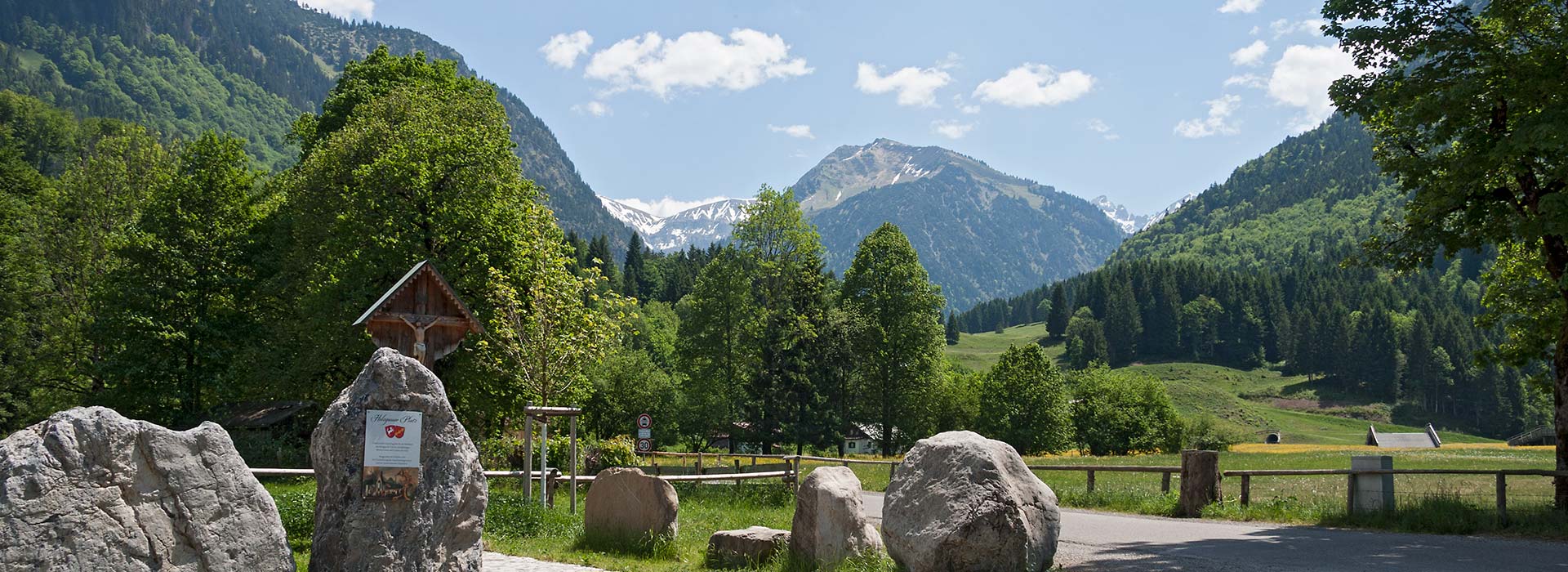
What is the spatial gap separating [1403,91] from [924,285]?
135ft

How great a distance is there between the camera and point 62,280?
3950cm

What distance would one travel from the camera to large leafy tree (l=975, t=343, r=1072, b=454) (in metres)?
70.2

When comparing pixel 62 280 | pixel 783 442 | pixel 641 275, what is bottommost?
pixel 783 442

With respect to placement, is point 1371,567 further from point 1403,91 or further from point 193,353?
point 193,353

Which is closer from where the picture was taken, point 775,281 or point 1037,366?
point 775,281

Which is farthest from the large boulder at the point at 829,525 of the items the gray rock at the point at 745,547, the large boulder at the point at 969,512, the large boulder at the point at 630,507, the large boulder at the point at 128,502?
the large boulder at the point at 128,502

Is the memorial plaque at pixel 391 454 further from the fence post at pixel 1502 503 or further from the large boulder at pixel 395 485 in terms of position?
the fence post at pixel 1502 503

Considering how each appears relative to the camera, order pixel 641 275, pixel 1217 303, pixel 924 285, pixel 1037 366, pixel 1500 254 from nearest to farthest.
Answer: pixel 1500 254
pixel 924 285
pixel 1037 366
pixel 641 275
pixel 1217 303

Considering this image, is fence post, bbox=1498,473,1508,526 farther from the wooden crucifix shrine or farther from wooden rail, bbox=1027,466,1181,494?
the wooden crucifix shrine

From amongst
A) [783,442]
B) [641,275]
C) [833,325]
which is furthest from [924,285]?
[641,275]

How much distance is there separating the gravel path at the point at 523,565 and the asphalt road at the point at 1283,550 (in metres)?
6.15

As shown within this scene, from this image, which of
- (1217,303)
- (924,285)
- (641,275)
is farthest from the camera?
(1217,303)

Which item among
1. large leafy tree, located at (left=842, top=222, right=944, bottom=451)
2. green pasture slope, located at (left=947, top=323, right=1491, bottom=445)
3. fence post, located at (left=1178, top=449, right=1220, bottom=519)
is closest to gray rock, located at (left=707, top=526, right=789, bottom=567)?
fence post, located at (left=1178, top=449, right=1220, bottom=519)

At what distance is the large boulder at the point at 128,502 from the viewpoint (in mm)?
7523
